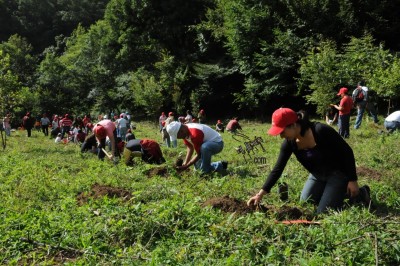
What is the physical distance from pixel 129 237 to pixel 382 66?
16.5 m

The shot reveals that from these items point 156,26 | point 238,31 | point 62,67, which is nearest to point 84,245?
point 238,31

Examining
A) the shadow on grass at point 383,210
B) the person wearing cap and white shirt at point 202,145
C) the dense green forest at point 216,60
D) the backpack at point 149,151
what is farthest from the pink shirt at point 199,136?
the dense green forest at point 216,60

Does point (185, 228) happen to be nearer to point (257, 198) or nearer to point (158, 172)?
point (257, 198)

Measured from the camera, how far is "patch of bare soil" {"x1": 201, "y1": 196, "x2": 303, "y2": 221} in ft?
16.7

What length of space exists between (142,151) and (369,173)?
472 cm

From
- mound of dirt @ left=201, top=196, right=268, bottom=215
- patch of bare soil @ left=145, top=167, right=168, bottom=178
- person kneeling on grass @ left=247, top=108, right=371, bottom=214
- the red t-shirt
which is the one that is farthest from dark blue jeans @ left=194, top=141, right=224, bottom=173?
the red t-shirt

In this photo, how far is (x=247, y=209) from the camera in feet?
17.1

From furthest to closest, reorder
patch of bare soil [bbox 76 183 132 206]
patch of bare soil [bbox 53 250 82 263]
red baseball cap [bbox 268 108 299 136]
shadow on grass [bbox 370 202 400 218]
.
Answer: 1. patch of bare soil [bbox 76 183 132 206]
2. shadow on grass [bbox 370 202 400 218]
3. red baseball cap [bbox 268 108 299 136]
4. patch of bare soil [bbox 53 250 82 263]

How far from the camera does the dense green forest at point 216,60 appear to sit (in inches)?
793

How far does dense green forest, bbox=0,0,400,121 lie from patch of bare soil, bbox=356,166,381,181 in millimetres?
9889

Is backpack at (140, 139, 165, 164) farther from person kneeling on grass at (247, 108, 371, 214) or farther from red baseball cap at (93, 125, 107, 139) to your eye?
person kneeling on grass at (247, 108, 371, 214)

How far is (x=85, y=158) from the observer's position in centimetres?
1195

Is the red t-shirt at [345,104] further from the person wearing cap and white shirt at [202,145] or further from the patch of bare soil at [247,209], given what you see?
the patch of bare soil at [247,209]

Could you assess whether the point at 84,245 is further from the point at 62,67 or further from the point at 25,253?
the point at 62,67
